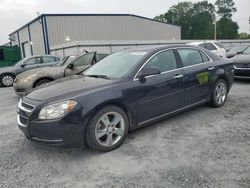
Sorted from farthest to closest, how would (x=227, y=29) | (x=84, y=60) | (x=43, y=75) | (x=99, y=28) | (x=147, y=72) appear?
(x=227, y=29) < (x=99, y=28) < (x=84, y=60) < (x=43, y=75) < (x=147, y=72)

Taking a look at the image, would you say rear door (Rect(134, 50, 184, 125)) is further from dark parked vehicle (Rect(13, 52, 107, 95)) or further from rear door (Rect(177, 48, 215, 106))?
dark parked vehicle (Rect(13, 52, 107, 95))

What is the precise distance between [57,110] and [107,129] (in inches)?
31.2

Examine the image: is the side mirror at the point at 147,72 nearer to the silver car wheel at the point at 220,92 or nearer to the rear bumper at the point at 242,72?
the silver car wheel at the point at 220,92

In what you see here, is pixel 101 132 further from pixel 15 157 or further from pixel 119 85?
pixel 15 157

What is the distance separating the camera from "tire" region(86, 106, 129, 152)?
3.54m

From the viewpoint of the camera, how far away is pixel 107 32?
88.9 ft

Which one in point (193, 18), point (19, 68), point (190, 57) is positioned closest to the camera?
point (190, 57)

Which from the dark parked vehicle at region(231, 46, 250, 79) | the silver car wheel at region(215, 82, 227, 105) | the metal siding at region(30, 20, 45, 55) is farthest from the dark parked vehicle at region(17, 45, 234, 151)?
the metal siding at region(30, 20, 45, 55)

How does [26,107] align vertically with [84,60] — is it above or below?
below

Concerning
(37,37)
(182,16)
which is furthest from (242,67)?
(182,16)

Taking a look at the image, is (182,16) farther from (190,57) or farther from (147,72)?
(147,72)

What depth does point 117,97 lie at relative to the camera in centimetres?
373

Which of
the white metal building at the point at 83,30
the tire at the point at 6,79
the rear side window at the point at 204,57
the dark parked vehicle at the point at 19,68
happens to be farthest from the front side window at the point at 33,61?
the rear side window at the point at 204,57

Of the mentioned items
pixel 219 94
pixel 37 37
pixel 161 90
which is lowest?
pixel 219 94
